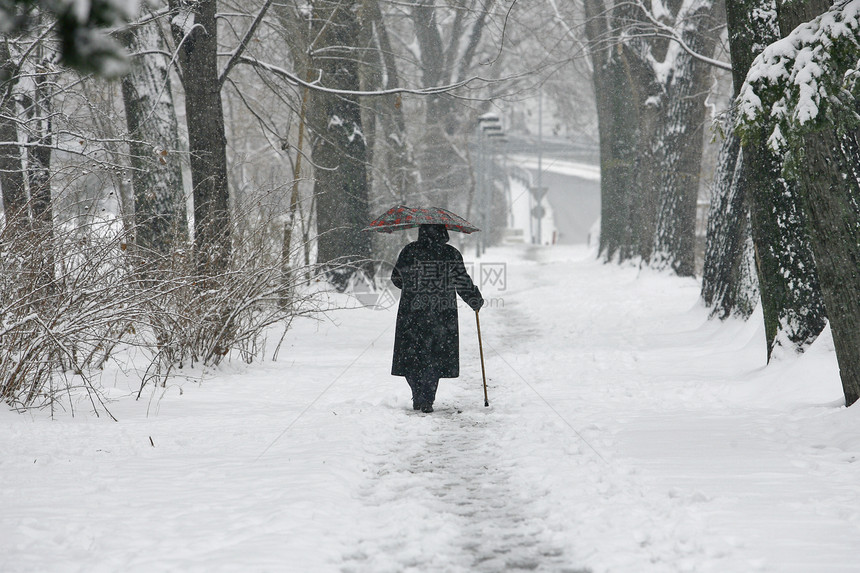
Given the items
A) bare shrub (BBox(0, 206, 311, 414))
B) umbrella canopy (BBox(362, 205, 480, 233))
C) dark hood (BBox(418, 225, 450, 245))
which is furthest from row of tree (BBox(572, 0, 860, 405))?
bare shrub (BBox(0, 206, 311, 414))

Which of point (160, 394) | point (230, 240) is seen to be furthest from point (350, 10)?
point (160, 394)

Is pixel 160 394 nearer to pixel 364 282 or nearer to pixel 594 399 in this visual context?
pixel 594 399

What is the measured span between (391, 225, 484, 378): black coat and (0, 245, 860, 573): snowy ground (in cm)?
50

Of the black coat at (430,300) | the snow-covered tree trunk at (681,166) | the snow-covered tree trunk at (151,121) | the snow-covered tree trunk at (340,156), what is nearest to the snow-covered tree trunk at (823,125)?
the black coat at (430,300)

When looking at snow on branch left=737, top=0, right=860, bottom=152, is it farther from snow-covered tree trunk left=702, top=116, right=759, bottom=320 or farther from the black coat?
snow-covered tree trunk left=702, top=116, right=759, bottom=320

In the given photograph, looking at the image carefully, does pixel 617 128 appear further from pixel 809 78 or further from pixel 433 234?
pixel 809 78

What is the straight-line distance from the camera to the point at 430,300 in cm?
773

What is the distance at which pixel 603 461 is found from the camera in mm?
5348

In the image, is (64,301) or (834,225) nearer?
(834,225)

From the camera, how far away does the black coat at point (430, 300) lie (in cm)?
766

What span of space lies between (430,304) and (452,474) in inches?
106

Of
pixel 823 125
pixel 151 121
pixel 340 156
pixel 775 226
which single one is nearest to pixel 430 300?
pixel 775 226

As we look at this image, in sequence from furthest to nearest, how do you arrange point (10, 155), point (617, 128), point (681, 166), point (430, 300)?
point (617, 128)
point (681, 166)
point (10, 155)
point (430, 300)

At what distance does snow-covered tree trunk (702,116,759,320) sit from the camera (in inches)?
419
